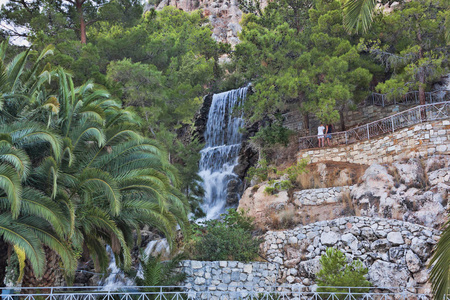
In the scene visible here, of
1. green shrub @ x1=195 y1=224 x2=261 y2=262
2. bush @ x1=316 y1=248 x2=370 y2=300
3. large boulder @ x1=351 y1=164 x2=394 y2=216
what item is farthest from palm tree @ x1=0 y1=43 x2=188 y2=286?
large boulder @ x1=351 y1=164 x2=394 y2=216

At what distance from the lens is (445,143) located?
15.7 m

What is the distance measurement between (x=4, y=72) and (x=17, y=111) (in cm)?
111

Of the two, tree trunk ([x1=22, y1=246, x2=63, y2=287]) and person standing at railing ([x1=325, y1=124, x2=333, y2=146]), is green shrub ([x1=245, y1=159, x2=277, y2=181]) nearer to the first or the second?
person standing at railing ([x1=325, y1=124, x2=333, y2=146])

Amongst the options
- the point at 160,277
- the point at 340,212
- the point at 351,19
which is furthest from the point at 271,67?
the point at 351,19

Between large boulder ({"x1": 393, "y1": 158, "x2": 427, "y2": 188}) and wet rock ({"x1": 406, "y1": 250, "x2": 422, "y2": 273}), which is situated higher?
large boulder ({"x1": 393, "y1": 158, "x2": 427, "y2": 188})

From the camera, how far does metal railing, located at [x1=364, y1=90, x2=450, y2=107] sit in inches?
855

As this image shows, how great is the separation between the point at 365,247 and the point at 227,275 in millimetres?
4474

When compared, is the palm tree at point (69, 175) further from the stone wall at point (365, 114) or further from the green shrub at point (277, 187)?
the stone wall at point (365, 114)

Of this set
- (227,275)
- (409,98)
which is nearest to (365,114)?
(409,98)

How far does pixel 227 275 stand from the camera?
14211mm

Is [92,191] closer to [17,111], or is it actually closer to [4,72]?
[17,111]

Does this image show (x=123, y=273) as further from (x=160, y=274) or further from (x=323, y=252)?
(x=323, y=252)

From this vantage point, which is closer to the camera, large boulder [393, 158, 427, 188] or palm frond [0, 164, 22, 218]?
palm frond [0, 164, 22, 218]

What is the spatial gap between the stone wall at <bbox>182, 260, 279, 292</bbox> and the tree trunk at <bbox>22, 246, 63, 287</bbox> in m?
3.88
